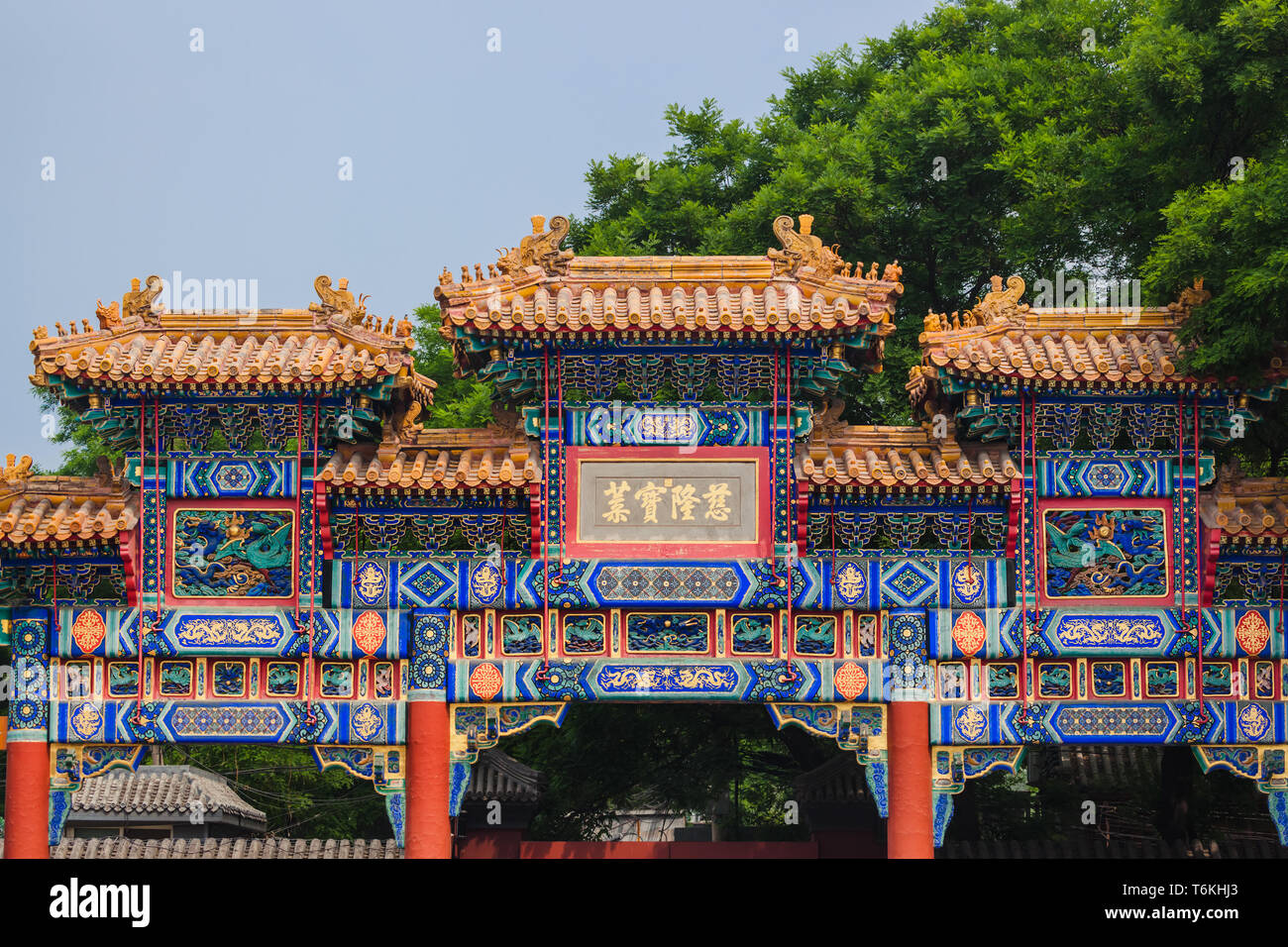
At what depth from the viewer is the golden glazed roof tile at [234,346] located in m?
13.7

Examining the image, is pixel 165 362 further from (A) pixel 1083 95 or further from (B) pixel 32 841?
(A) pixel 1083 95

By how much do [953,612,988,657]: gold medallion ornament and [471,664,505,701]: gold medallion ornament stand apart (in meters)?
3.92

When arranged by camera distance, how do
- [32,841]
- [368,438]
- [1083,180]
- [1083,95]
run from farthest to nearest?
[1083,95] → [1083,180] → [368,438] → [32,841]

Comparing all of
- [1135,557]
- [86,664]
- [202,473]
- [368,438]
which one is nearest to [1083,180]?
[1135,557]

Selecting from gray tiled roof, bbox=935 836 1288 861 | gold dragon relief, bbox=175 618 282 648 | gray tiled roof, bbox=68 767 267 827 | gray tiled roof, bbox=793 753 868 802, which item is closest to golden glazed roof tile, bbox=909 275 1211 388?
gray tiled roof, bbox=793 753 868 802

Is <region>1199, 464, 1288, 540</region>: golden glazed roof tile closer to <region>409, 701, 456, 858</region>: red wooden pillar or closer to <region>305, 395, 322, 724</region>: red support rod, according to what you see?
<region>409, 701, 456, 858</region>: red wooden pillar

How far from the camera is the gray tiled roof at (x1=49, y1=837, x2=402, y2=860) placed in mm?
17297

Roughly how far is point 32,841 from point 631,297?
272 inches

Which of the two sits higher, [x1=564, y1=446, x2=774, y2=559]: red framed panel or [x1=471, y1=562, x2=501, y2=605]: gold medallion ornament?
[x1=564, y1=446, x2=774, y2=559]: red framed panel

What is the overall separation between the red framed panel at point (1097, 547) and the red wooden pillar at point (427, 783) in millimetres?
5306

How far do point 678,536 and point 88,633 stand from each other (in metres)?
5.16

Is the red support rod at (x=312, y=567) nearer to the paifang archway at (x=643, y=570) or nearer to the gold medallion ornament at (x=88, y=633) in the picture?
the paifang archway at (x=643, y=570)

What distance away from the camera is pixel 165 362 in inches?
549

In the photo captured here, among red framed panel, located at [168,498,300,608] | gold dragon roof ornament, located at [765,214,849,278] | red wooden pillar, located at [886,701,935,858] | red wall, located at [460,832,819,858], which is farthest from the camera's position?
red wall, located at [460,832,819,858]
